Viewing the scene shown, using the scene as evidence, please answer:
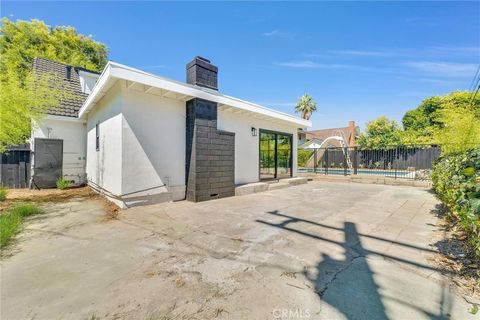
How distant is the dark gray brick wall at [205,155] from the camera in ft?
19.6

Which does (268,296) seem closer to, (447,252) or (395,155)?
(447,252)

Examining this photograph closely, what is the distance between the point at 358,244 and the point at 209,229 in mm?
2459

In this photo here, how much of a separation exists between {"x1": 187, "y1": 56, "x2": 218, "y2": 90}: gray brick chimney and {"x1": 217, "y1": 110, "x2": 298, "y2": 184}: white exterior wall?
105cm

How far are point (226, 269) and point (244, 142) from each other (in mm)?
6111

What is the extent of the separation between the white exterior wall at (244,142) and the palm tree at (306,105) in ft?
75.3

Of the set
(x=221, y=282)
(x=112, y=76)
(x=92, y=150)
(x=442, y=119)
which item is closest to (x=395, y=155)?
(x=442, y=119)

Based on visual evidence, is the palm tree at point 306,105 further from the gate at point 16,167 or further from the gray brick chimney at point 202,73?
the gate at point 16,167

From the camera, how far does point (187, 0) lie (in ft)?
21.8

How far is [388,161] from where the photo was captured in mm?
11273

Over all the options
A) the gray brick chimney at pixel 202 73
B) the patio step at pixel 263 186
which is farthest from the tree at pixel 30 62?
the patio step at pixel 263 186

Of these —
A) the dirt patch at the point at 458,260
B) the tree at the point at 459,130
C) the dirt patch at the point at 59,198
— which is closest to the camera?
the dirt patch at the point at 458,260

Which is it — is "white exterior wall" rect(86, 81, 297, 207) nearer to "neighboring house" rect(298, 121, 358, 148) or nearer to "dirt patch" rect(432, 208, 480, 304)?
"dirt patch" rect(432, 208, 480, 304)

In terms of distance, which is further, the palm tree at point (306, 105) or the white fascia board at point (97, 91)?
the palm tree at point (306, 105)

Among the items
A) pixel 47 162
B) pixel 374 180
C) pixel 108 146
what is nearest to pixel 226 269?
pixel 108 146
